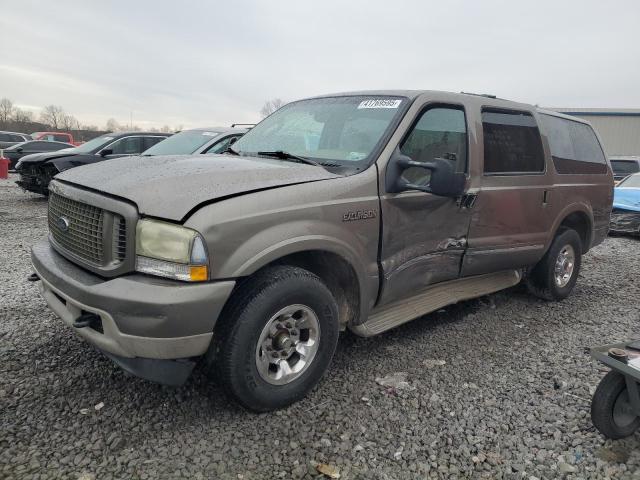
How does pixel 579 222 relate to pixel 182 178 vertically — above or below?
below

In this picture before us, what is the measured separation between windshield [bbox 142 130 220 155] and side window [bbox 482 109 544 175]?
4726 mm

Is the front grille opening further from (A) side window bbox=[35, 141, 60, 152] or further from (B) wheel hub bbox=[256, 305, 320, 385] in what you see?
(A) side window bbox=[35, 141, 60, 152]

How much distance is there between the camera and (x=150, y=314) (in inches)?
89.7

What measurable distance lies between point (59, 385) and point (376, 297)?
2.07 m

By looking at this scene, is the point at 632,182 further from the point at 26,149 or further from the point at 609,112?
the point at 609,112

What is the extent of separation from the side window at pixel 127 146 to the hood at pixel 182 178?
307 inches

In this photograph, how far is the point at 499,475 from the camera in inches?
93.0

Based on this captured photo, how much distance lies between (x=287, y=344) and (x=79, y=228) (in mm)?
1370

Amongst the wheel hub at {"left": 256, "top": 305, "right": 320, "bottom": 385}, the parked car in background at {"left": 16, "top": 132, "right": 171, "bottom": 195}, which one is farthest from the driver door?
the parked car in background at {"left": 16, "top": 132, "right": 171, "bottom": 195}

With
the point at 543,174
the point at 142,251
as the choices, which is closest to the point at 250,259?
the point at 142,251

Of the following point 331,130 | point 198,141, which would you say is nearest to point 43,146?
point 198,141

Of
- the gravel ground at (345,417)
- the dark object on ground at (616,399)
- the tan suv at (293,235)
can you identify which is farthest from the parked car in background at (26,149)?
the dark object on ground at (616,399)

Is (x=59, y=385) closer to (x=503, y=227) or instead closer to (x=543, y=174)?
(x=503, y=227)

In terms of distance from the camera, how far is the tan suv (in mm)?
2367
